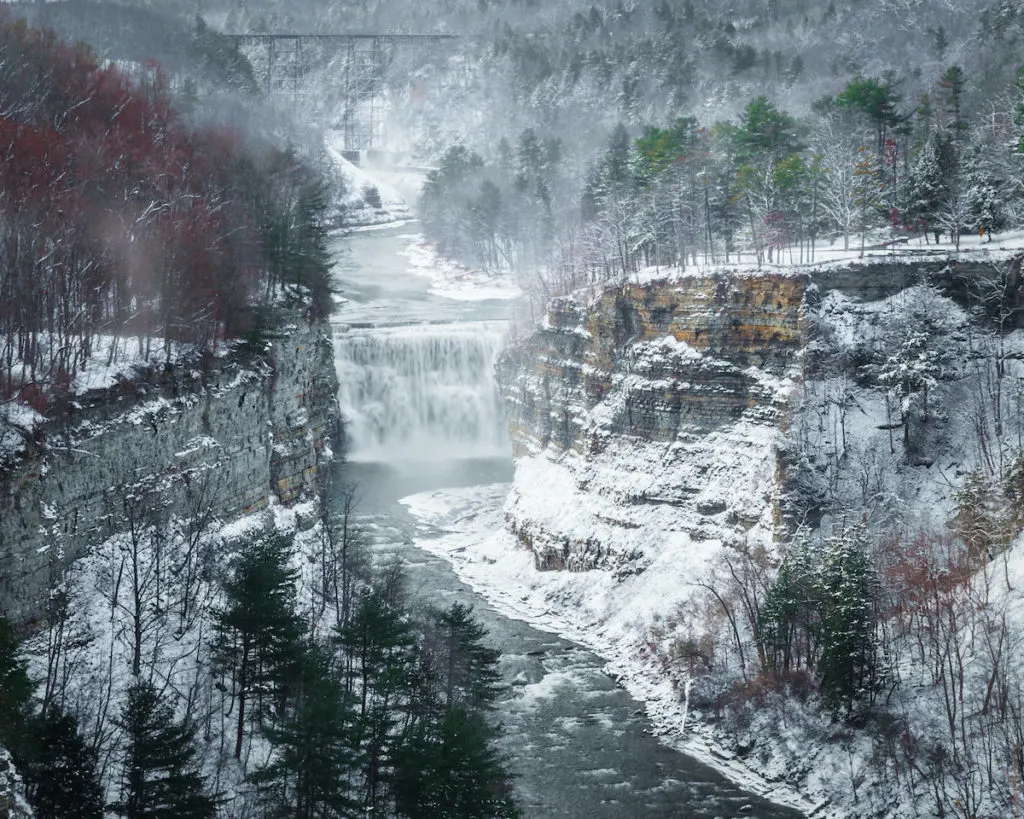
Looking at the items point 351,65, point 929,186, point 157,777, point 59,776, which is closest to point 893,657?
point 157,777

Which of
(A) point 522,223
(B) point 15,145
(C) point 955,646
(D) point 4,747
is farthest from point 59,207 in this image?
(A) point 522,223

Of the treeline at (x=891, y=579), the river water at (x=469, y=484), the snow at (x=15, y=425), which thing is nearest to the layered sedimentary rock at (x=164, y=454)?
the snow at (x=15, y=425)

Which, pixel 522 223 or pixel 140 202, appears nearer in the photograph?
pixel 140 202

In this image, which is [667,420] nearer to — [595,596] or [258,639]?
[595,596]

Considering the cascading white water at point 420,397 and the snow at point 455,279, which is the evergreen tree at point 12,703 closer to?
the cascading white water at point 420,397

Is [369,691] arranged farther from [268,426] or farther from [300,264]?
[300,264]
